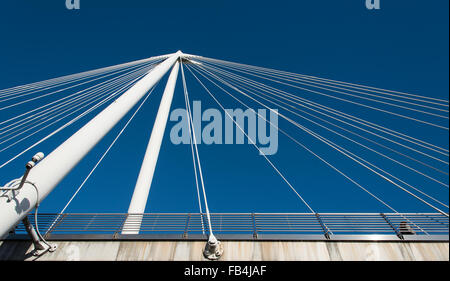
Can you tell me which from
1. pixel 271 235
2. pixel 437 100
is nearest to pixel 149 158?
pixel 271 235

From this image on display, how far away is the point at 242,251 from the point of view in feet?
26.8

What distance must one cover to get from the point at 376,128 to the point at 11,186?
1053cm

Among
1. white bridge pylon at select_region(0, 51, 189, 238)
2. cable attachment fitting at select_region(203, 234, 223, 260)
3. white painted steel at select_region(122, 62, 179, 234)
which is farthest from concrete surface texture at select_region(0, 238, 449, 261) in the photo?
white bridge pylon at select_region(0, 51, 189, 238)

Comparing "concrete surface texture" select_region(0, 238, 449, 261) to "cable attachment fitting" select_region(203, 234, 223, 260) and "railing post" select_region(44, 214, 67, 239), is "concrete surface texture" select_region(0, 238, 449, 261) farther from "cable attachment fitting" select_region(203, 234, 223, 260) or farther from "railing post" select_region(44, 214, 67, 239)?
"railing post" select_region(44, 214, 67, 239)

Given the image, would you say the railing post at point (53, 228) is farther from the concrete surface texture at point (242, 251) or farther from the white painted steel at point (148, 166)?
the white painted steel at point (148, 166)

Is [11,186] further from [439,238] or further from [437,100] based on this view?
[439,238]

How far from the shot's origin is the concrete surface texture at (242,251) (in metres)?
7.89

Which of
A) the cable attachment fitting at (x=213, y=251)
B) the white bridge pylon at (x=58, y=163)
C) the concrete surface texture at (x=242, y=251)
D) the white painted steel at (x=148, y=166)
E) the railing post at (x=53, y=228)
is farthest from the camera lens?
the white painted steel at (x=148, y=166)

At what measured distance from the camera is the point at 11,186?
5070 mm

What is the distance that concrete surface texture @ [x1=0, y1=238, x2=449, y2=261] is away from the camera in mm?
7891

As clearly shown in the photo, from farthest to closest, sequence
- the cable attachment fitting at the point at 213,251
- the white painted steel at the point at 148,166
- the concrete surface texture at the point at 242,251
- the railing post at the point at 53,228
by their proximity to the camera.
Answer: the white painted steel at the point at 148,166 → the railing post at the point at 53,228 → the concrete surface texture at the point at 242,251 → the cable attachment fitting at the point at 213,251

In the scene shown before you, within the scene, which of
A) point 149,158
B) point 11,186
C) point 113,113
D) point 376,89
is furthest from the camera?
point 149,158

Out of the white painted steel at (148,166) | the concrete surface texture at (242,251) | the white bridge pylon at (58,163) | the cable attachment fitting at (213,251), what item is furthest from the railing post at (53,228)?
the cable attachment fitting at (213,251)
